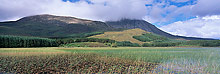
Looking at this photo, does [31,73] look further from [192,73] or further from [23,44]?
[23,44]

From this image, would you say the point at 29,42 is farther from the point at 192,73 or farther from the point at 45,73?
the point at 192,73

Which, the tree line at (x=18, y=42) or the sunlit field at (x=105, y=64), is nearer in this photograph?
the sunlit field at (x=105, y=64)

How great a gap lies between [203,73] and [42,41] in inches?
4400

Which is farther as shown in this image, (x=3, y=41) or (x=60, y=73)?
(x=3, y=41)

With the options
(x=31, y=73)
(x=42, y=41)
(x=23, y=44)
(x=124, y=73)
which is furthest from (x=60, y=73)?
(x=42, y=41)

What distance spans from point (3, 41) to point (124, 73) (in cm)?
8976

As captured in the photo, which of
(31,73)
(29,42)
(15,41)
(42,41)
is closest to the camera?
(31,73)

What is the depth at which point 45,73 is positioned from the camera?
54.3 ft

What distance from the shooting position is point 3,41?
86625mm

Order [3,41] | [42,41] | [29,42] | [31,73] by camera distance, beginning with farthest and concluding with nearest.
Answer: [42,41]
[29,42]
[3,41]
[31,73]

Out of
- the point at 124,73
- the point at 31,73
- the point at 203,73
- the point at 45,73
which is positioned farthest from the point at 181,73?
the point at 31,73

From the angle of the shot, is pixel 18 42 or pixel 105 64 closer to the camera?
pixel 105 64

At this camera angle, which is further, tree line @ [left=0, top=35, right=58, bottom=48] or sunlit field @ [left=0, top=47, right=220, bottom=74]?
tree line @ [left=0, top=35, right=58, bottom=48]

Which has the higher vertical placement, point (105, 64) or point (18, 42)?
point (18, 42)
